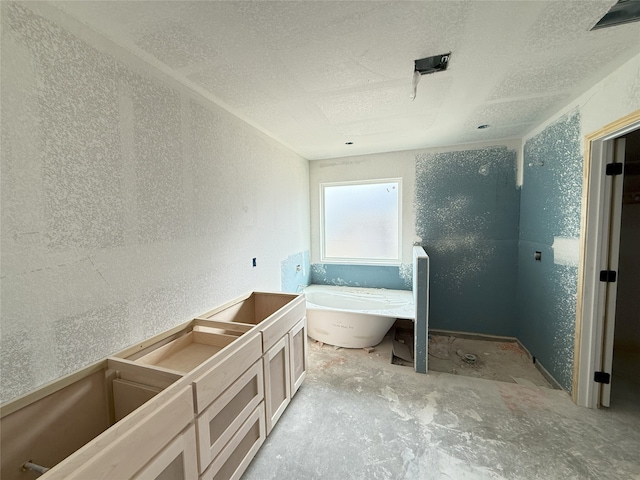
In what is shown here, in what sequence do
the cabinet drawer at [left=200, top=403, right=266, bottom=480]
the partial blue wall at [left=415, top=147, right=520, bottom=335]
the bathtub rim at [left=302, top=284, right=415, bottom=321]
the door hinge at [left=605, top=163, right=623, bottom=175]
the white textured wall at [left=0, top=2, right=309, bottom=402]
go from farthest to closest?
the partial blue wall at [left=415, top=147, right=520, bottom=335]
the bathtub rim at [left=302, top=284, right=415, bottom=321]
the door hinge at [left=605, top=163, right=623, bottom=175]
the cabinet drawer at [left=200, top=403, right=266, bottom=480]
the white textured wall at [left=0, top=2, right=309, bottom=402]

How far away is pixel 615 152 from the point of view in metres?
1.73

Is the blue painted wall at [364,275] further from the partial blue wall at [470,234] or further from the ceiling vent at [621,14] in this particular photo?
the ceiling vent at [621,14]

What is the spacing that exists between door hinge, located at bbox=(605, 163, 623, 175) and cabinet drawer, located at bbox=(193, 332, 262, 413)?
265 centimetres

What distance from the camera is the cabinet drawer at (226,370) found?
3.59 feet

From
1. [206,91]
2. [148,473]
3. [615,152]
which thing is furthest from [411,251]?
[148,473]

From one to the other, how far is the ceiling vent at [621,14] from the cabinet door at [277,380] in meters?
2.45

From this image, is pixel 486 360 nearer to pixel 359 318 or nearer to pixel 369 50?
pixel 359 318

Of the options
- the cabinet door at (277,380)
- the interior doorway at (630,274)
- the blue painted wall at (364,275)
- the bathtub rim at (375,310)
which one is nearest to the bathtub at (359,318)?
the bathtub rim at (375,310)

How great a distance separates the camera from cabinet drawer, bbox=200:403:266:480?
1196 mm

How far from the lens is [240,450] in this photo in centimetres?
137

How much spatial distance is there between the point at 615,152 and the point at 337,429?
2.75 m

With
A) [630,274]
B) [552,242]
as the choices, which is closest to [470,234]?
[552,242]

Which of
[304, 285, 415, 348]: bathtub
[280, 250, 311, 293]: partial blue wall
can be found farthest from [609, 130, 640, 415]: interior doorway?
[280, 250, 311, 293]: partial blue wall

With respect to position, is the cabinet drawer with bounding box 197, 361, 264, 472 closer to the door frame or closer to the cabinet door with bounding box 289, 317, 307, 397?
the cabinet door with bounding box 289, 317, 307, 397
